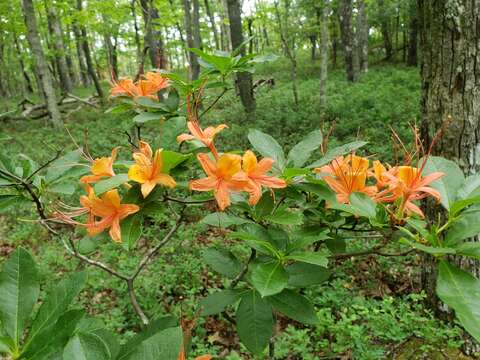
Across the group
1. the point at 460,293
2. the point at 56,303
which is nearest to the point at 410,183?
the point at 460,293

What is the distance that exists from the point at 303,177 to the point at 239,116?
716 cm

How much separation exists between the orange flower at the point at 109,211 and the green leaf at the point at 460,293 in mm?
561

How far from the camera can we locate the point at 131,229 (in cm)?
76

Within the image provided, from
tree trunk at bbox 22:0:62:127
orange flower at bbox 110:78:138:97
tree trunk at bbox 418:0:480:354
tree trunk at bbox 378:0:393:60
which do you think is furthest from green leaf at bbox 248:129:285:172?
tree trunk at bbox 378:0:393:60

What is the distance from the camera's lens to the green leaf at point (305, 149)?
0.94 m

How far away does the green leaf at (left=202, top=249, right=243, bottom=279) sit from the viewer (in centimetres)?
99

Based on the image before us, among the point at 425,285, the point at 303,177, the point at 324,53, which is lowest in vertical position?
the point at 425,285

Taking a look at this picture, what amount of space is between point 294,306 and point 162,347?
0.41 m

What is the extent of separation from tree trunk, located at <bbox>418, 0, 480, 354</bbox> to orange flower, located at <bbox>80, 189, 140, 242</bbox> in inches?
71.8

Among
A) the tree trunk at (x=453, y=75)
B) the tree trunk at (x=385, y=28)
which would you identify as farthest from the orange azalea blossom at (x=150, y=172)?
the tree trunk at (x=385, y=28)

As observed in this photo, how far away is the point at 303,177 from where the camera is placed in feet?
2.75

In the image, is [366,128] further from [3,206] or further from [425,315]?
[3,206]

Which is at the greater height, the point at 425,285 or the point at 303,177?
the point at 303,177

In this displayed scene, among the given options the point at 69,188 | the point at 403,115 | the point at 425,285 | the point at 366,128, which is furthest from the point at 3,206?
the point at 403,115
